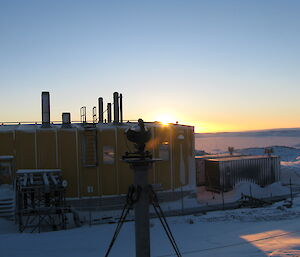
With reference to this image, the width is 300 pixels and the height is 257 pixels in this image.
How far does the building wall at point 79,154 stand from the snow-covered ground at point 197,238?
17.2ft

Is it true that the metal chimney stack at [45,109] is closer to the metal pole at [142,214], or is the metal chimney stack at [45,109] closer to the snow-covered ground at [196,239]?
the snow-covered ground at [196,239]

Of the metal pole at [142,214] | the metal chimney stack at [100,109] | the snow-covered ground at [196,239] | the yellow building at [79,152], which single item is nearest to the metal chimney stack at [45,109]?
the yellow building at [79,152]

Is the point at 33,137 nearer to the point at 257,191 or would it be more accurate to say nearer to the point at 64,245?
the point at 64,245

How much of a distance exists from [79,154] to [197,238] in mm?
12182

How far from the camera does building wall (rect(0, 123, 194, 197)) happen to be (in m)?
23.4

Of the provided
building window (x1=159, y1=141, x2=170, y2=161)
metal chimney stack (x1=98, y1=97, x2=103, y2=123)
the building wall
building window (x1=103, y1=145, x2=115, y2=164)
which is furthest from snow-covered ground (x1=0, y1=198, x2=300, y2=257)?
metal chimney stack (x1=98, y1=97, x2=103, y2=123)

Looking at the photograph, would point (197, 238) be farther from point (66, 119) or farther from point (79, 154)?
point (66, 119)

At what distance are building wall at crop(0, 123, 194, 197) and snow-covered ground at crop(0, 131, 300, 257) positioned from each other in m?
5.23

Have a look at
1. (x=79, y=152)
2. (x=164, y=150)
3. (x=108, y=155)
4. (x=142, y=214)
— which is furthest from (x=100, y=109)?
(x=142, y=214)

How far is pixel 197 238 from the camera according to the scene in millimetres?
15281

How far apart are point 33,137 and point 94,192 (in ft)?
20.4

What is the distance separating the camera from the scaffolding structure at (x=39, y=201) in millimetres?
19391

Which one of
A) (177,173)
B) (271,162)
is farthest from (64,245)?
(271,162)

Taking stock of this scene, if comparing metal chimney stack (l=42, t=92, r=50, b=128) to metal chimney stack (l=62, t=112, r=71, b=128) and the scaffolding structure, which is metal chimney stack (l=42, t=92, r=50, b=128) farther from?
the scaffolding structure
